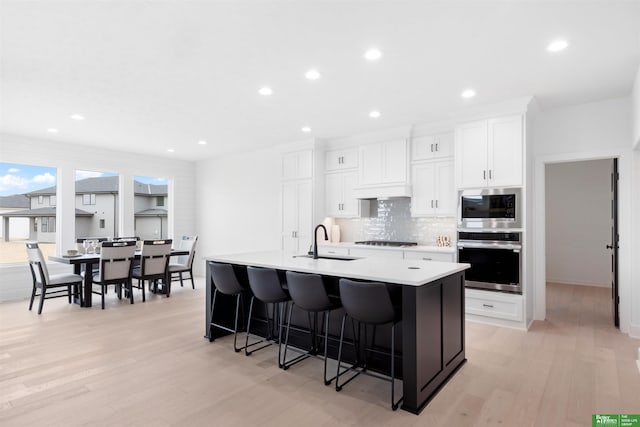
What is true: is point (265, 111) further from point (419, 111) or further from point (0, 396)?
point (0, 396)

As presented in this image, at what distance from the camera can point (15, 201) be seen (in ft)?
20.2

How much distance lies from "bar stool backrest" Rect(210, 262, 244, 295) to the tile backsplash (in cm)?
311

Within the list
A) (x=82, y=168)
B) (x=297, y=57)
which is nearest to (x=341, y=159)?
(x=297, y=57)

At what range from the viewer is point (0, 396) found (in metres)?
2.65

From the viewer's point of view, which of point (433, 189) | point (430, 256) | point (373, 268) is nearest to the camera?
point (373, 268)

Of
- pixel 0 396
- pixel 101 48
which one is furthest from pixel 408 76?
pixel 0 396

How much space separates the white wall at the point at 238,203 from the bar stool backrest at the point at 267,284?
3.58m

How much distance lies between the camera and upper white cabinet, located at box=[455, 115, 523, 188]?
426 centimetres

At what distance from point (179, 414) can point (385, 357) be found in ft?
5.32

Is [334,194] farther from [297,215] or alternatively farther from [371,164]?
[371,164]

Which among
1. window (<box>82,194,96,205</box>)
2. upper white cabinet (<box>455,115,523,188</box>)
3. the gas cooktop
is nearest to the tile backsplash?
the gas cooktop

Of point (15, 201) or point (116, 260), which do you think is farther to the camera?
point (15, 201)

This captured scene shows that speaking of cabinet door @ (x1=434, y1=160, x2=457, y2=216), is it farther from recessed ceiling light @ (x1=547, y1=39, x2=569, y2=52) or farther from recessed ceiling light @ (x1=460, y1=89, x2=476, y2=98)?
recessed ceiling light @ (x1=547, y1=39, x2=569, y2=52)

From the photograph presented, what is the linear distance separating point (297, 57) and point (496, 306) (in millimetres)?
3671
